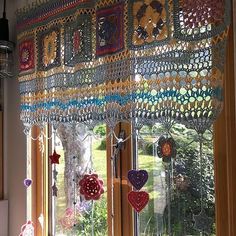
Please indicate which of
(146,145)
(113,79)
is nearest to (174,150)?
(146,145)

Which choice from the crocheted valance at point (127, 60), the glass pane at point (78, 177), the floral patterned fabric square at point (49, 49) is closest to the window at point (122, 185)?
the glass pane at point (78, 177)

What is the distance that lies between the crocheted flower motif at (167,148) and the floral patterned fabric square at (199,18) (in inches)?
13.4

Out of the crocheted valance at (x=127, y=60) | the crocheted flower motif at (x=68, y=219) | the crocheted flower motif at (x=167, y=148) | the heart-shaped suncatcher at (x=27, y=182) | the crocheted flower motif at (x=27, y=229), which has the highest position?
the crocheted valance at (x=127, y=60)

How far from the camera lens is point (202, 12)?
0.90 metres

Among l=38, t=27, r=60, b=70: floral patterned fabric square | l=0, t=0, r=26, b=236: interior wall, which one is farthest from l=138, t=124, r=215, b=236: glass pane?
l=0, t=0, r=26, b=236: interior wall

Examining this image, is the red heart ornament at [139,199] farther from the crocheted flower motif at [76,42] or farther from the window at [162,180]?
the crocheted flower motif at [76,42]

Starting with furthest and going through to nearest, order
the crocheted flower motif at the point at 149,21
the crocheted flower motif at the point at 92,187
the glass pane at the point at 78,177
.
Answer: the glass pane at the point at 78,177 → the crocheted flower motif at the point at 92,187 → the crocheted flower motif at the point at 149,21

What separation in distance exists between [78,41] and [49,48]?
194 mm

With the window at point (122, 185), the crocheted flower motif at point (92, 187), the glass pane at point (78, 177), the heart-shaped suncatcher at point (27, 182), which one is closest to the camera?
the window at point (122, 185)

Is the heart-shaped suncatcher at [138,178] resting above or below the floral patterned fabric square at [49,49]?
below

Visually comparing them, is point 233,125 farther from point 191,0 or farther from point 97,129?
point 97,129

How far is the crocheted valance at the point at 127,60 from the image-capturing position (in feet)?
2.93

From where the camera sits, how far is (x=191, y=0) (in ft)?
3.03

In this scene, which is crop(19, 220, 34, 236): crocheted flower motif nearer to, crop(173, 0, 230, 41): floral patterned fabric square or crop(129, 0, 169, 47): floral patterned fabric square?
crop(129, 0, 169, 47): floral patterned fabric square
